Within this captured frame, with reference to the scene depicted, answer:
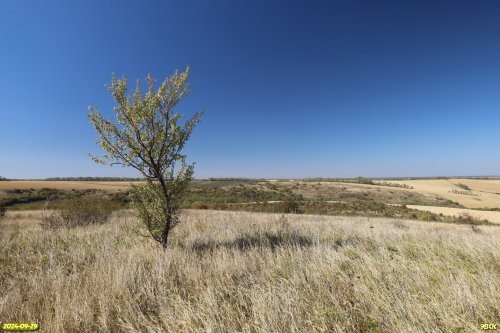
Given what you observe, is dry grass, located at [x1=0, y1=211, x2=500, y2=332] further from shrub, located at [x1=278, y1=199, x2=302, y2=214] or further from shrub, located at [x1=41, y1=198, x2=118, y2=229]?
shrub, located at [x1=278, y1=199, x2=302, y2=214]

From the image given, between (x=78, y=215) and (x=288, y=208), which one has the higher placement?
(x=78, y=215)

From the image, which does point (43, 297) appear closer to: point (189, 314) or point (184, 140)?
point (189, 314)

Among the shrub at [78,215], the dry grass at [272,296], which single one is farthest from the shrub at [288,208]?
the dry grass at [272,296]

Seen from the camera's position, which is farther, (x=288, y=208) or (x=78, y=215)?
(x=288, y=208)

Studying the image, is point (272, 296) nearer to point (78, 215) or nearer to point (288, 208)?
point (78, 215)

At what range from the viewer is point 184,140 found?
328 inches

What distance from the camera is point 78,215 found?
19.4 metres

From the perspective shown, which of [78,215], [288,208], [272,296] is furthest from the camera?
[288,208]

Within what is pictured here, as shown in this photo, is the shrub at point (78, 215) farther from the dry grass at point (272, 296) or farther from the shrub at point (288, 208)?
the shrub at point (288, 208)

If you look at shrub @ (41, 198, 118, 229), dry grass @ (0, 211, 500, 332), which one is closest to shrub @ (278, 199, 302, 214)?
shrub @ (41, 198, 118, 229)

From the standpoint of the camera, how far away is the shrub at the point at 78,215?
58.1 feet

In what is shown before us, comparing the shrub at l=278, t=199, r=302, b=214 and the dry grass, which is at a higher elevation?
the dry grass

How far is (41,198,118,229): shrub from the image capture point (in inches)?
697

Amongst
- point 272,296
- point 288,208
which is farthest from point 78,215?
point 288,208
